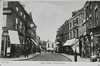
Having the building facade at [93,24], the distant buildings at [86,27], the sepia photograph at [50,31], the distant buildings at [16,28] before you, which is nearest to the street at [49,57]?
the sepia photograph at [50,31]

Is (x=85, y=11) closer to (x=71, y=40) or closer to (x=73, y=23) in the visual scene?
(x=73, y=23)

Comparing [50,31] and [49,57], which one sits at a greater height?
[50,31]

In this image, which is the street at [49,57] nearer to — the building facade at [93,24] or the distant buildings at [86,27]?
the distant buildings at [86,27]

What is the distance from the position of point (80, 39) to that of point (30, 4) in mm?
1078

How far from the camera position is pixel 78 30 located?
3.39 metres

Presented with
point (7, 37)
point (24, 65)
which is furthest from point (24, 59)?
point (7, 37)

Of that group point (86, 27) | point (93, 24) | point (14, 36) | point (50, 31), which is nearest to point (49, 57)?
point (50, 31)

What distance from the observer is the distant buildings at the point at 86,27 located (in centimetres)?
333

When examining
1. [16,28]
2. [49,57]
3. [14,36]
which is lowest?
[49,57]

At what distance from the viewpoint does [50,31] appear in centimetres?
348

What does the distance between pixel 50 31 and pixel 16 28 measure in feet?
1.99

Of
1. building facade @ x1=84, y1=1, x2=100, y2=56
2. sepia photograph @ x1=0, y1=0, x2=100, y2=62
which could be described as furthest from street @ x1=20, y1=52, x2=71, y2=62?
building facade @ x1=84, y1=1, x2=100, y2=56

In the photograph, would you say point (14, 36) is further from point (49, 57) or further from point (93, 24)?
point (93, 24)

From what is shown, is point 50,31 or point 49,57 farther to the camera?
point 50,31
